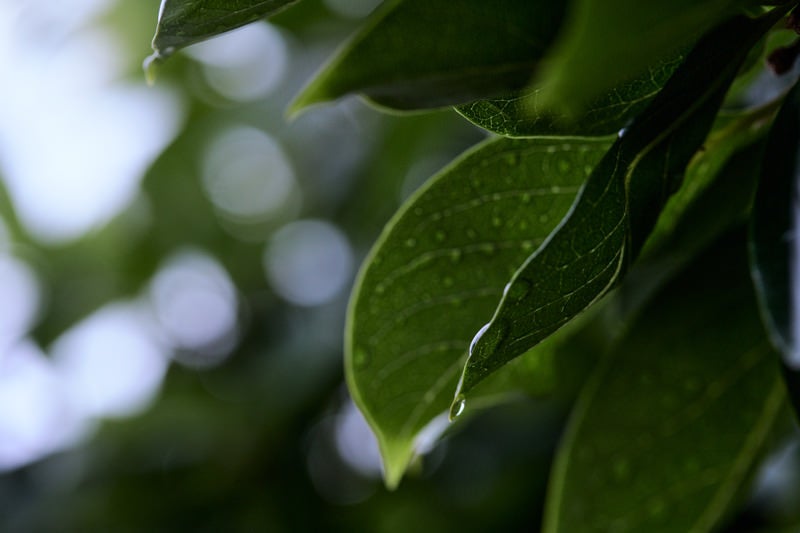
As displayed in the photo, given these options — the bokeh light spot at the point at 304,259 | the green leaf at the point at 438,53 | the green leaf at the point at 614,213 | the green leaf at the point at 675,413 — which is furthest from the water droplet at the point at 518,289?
the bokeh light spot at the point at 304,259

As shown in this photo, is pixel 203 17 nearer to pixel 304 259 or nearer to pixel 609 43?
pixel 609 43

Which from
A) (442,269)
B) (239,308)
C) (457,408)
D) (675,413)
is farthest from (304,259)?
(457,408)

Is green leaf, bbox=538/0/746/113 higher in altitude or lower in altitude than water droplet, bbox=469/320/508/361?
higher

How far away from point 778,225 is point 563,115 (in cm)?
11

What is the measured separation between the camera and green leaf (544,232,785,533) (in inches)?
30.6

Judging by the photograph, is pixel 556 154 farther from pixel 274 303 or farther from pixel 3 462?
pixel 3 462

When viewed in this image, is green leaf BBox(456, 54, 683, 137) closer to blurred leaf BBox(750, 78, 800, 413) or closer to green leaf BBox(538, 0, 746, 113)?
blurred leaf BBox(750, 78, 800, 413)

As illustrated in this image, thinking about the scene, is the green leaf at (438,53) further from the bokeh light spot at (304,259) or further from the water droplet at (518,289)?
the bokeh light spot at (304,259)

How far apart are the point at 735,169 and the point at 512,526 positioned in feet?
3.33

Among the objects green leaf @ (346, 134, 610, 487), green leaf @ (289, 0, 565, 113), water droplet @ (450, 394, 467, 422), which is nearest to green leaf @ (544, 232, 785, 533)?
green leaf @ (346, 134, 610, 487)

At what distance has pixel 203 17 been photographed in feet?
1.35

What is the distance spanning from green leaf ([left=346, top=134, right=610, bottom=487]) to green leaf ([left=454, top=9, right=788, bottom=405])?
3.1 inches

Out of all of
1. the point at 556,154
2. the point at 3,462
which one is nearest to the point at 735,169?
the point at 556,154

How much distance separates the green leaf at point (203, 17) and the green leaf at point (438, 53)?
6 cm
